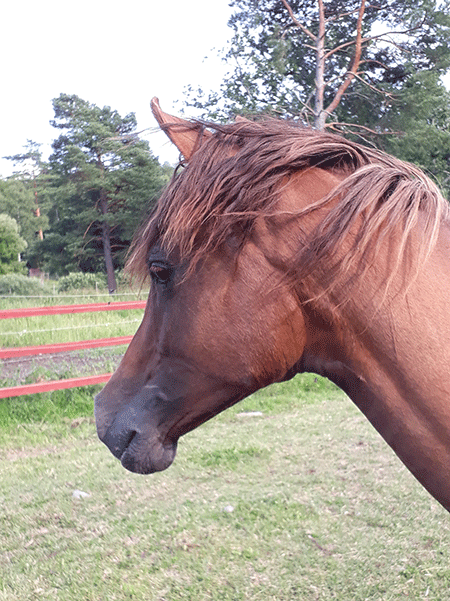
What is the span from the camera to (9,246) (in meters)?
25.9

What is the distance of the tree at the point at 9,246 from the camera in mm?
25609

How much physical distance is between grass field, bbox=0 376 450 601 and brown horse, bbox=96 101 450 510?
1.62 metres

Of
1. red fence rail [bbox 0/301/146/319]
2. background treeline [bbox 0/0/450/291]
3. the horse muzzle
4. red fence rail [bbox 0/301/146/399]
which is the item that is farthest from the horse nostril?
background treeline [bbox 0/0/450/291]

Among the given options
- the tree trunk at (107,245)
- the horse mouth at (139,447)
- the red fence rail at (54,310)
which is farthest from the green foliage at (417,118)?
the tree trunk at (107,245)

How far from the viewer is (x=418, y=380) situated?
3.34ft

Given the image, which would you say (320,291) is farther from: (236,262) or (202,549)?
(202,549)

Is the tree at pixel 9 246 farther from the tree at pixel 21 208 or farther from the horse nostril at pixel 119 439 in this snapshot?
the horse nostril at pixel 119 439

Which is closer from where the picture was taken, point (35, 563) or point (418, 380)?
point (418, 380)

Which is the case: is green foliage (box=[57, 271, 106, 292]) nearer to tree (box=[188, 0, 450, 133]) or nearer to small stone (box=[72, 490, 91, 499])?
tree (box=[188, 0, 450, 133])

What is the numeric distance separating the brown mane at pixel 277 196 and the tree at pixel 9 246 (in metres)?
27.0

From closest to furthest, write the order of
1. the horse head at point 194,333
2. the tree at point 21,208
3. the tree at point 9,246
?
the horse head at point 194,333 < the tree at point 9,246 < the tree at point 21,208

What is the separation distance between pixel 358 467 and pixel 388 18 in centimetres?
1401

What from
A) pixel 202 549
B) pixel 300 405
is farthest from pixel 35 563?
pixel 300 405

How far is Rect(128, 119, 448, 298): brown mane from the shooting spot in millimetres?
1060
